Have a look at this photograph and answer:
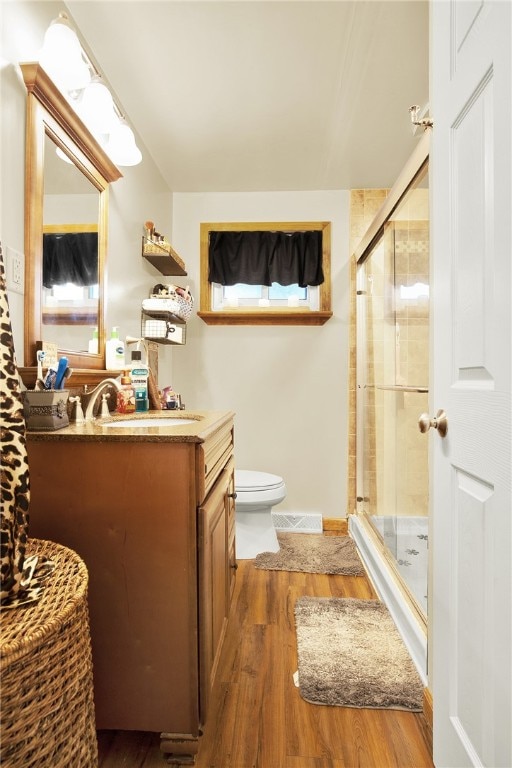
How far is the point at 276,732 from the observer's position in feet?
4.12

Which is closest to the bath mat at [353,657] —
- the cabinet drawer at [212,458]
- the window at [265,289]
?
the cabinet drawer at [212,458]

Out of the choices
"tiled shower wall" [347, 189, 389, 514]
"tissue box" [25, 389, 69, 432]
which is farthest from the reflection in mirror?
"tiled shower wall" [347, 189, 389, 514]

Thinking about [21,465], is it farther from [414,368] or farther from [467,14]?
[414,368]

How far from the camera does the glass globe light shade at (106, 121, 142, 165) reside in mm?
Result: 1833

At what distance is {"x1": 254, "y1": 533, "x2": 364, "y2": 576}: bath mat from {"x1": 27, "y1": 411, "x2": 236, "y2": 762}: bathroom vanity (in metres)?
1.28

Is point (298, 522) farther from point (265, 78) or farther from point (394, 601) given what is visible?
point (265, 78)

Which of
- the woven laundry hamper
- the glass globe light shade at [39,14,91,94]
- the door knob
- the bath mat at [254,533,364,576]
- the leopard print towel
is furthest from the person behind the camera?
the bath mat at [254,533,364,576]

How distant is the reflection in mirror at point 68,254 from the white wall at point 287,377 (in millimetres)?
1337

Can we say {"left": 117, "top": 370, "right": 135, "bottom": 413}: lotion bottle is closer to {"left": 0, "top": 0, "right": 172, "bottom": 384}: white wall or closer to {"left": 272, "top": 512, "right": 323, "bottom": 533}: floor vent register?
{"left": 0, "top": 0, "right": 172, "bottom": 384}: white wall

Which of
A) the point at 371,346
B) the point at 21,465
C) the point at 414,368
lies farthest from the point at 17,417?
the point at 371,346

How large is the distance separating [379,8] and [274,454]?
96.8 inches

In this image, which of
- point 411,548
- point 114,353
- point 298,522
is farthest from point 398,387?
point 114,353

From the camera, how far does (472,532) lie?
2.85 feet

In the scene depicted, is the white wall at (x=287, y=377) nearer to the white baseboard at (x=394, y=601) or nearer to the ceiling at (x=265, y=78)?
the ceiling at (x=265, y=78)
